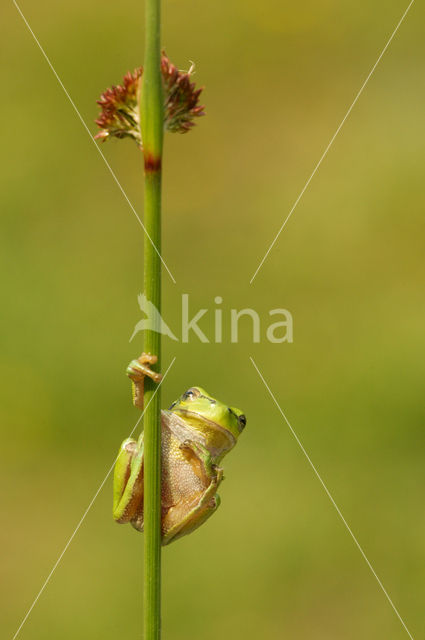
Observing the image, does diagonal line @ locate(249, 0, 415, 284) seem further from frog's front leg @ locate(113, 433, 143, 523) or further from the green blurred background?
frog's front leg @ locate(113, 433, 143, 523)

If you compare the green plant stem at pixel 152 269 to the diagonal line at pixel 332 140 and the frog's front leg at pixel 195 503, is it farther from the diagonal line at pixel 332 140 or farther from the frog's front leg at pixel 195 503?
the diagonal line at pixel 332 140

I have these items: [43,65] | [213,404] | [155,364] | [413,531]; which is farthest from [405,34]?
[155,364]

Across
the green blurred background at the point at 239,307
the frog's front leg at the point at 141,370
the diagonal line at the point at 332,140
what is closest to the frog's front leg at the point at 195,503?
the frog's front leg at the point at 141,370

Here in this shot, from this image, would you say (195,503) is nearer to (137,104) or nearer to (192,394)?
(192,394)

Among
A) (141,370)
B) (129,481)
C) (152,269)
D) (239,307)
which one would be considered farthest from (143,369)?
(239,307)

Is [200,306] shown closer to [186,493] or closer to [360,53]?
[360,53]
